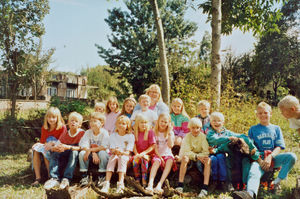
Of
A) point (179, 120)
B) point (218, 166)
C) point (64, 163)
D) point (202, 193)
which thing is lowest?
point (202, 193)

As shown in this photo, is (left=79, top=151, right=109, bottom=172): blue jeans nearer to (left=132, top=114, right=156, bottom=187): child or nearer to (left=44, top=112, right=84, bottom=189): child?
(left=44, top=112, right=84, bottom=189): child

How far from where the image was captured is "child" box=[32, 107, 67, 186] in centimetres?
406

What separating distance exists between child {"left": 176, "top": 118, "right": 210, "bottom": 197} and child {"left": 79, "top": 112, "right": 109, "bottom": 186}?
119 centimetres

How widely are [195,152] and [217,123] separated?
0.56 meters

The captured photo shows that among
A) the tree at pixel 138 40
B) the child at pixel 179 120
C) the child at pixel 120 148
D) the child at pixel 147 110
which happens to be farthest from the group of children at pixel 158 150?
the tree at pixel 138 40

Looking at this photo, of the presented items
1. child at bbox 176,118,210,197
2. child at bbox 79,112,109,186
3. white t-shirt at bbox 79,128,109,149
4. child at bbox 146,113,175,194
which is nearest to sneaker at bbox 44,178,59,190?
child at bbox 79,112,109,186

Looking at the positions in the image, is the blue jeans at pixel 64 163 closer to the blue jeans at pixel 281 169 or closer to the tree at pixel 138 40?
the blue jeans at pixel 281 169

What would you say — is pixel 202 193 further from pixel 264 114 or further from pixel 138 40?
pixel 138 40

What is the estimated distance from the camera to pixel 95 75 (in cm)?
2973

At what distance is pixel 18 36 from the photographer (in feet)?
21.2

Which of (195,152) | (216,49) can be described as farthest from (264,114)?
(216,49)

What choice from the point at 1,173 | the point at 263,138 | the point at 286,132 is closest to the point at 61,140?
the point at 1,173

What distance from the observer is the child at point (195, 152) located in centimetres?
360

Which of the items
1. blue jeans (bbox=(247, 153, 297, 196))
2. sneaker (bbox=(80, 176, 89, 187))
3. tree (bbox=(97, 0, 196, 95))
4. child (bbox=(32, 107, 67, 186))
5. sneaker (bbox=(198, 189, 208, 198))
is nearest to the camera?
blue jeans (bbox=(247, 153, 297, 196))
